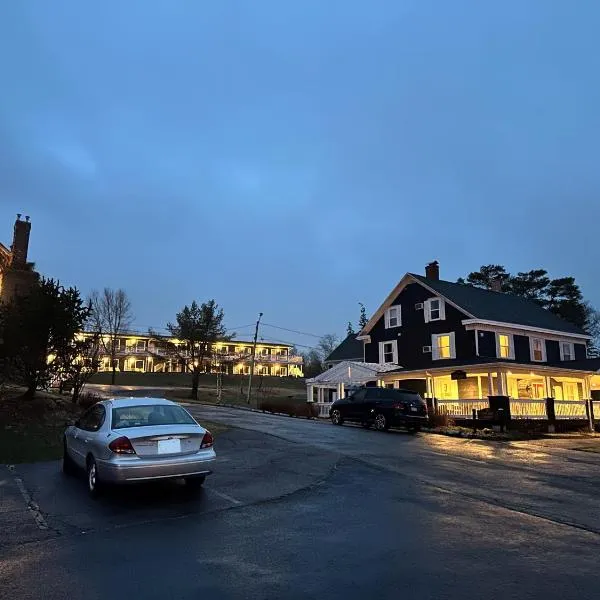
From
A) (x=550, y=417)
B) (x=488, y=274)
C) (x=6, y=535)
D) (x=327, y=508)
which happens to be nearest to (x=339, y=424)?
(x=550, y=417)

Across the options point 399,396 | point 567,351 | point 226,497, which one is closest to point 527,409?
point 399,396

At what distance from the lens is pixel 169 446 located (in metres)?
8.84

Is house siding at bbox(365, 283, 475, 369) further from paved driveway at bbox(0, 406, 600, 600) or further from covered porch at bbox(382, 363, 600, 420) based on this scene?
paved driveway at bbox(0, 406, 600, 600)

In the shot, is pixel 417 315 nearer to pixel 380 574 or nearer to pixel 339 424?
pixel 339 424

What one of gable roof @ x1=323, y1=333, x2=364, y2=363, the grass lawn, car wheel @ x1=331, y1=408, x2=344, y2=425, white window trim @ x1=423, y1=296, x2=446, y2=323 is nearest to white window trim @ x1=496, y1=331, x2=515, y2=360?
white window trim @ x1=423, y1=296, x2=446, y2=323

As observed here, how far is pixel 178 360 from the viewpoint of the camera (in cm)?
5409

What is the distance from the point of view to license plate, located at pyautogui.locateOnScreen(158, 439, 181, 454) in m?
8.78

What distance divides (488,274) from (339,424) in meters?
41.9

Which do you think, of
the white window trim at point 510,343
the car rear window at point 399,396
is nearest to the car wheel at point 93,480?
the car rear window at point 399,396

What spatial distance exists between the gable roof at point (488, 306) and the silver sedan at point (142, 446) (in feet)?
87.2

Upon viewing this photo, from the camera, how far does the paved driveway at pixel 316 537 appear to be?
5188 millimetres

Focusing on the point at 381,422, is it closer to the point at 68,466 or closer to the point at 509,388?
the point at 509,388

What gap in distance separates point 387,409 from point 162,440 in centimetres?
1631

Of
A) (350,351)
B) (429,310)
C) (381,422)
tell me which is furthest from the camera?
(350,351)
